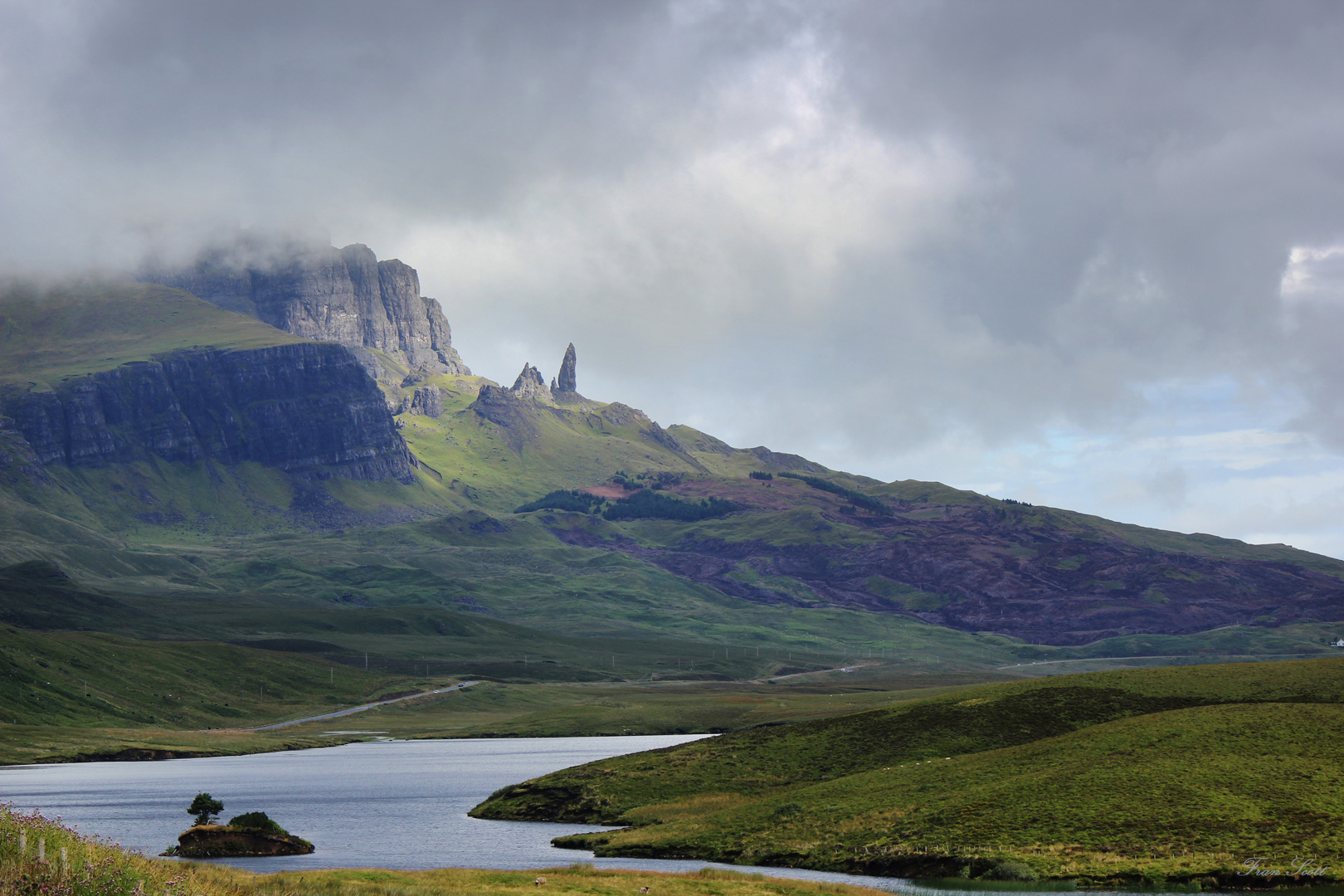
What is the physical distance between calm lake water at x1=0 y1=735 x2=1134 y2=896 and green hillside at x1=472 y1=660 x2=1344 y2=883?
4.96 m

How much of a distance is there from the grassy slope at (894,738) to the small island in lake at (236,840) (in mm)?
24932

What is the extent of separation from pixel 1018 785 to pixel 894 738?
1163 inches

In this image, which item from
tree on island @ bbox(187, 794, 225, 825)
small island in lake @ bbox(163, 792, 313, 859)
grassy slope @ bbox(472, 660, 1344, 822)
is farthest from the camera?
grassy slope @ bbox(472, 660, 1344, 822)

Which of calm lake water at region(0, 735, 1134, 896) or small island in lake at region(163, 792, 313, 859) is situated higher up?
small island in lake at region(163, 792, 313, 859)

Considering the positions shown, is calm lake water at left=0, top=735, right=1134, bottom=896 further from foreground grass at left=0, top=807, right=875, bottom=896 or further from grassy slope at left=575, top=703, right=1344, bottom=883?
foreground grass at left=0, top=807, right=875, bottom=896

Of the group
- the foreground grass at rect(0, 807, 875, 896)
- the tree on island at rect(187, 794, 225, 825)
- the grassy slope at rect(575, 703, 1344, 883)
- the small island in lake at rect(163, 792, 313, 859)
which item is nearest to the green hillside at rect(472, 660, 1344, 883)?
the grassy slope at rect(575, 703, 1344, 883)

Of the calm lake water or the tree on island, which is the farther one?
the tree on island

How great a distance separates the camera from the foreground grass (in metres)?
33.4

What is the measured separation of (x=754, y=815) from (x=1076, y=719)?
3501 cm

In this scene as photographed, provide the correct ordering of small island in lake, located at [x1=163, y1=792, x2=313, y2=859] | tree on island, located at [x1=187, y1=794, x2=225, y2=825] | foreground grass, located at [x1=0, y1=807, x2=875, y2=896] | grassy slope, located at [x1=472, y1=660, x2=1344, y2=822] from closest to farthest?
foreground grass, located at [x1=0, y1=807, x2=875, y2=896], small island in lake, located at [x1=163, y1=792, x2=313, y2=859], tree on island, located at [x1=187, y1=794, x2=225, y2=825], grassy slope, located at [x1=472, y1=660, x2=1344, y2=822]

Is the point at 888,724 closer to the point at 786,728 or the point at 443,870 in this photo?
the point at 786,728

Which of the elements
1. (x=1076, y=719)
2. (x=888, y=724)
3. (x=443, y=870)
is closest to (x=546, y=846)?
(x=443, y=870)

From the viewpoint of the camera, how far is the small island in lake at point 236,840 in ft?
288

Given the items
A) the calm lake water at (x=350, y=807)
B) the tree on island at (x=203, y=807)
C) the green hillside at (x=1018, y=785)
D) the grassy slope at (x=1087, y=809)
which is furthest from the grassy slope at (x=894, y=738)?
the tree on island at (x=203, y=807)
